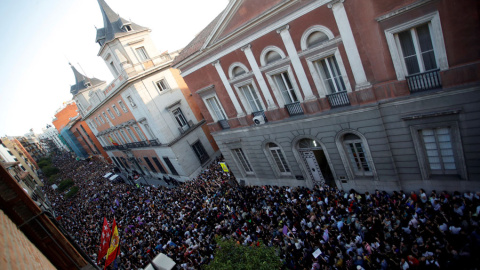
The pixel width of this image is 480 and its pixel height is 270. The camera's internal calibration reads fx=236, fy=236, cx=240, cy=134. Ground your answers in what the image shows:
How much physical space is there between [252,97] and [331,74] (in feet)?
17.1

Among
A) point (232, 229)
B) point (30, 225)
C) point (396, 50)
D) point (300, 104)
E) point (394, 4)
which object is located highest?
point (394, 4)

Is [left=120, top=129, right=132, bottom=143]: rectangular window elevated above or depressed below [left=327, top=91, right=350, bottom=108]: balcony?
above

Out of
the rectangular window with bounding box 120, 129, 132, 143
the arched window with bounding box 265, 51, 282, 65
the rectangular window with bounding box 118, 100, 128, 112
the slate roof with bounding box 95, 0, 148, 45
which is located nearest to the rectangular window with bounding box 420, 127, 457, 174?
the arched window with bounding box 265, 51, 282, 65

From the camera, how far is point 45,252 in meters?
5.89

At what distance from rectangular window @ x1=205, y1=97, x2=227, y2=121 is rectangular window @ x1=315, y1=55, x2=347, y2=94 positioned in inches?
313

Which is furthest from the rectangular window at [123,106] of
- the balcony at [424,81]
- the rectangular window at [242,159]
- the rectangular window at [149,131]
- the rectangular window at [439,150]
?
the rectangular window at [439,150]

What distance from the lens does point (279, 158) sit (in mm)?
16109

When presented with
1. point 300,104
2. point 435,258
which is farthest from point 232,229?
point 435,258

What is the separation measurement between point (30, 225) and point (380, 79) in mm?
13003

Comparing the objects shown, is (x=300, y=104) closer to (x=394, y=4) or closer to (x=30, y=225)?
(x=394, y=4)

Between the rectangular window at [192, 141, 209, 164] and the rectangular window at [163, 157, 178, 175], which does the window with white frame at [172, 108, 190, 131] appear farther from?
the rectangular window at [163, 157, 178, 175]

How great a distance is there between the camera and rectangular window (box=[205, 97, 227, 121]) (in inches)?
688

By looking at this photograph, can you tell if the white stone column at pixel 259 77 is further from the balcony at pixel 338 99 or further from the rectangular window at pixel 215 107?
the rectangular window at pixel 215 107

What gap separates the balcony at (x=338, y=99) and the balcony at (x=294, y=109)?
1.76 metres
